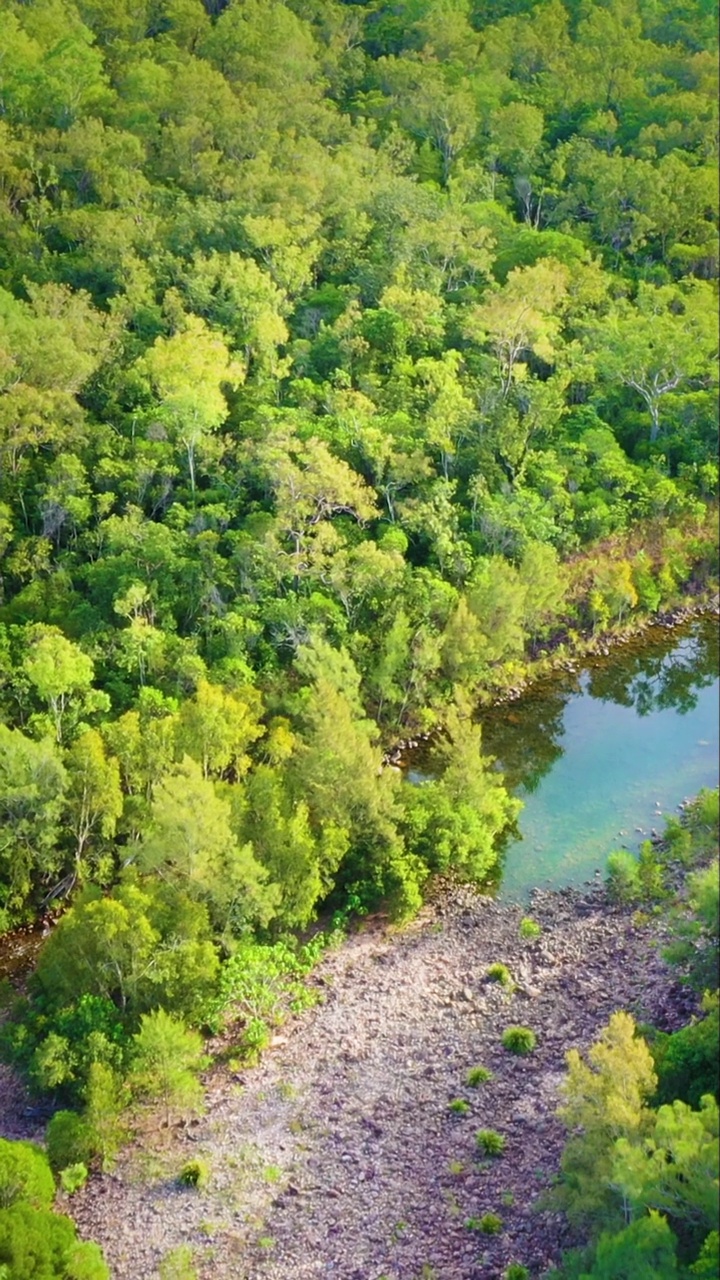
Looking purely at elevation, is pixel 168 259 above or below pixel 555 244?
below

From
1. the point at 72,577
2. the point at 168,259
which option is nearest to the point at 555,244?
the point at 168,259

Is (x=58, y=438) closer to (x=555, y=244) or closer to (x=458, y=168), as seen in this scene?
(x=555, y=244)

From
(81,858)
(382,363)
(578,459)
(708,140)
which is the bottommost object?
(81,858)

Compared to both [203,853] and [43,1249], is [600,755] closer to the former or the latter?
[203,853]

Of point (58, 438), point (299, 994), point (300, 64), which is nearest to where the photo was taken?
point (299, 994)

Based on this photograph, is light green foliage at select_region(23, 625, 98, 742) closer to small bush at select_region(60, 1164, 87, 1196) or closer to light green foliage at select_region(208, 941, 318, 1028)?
light green foliage at select_region(208, 941, 318, 1028)

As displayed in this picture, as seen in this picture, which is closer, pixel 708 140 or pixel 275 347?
pixel 275 347

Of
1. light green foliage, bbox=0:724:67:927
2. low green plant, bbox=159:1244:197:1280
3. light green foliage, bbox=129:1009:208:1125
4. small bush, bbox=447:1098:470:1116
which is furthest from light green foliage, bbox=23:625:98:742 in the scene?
small bush, bbox=447:1098:470:1116
